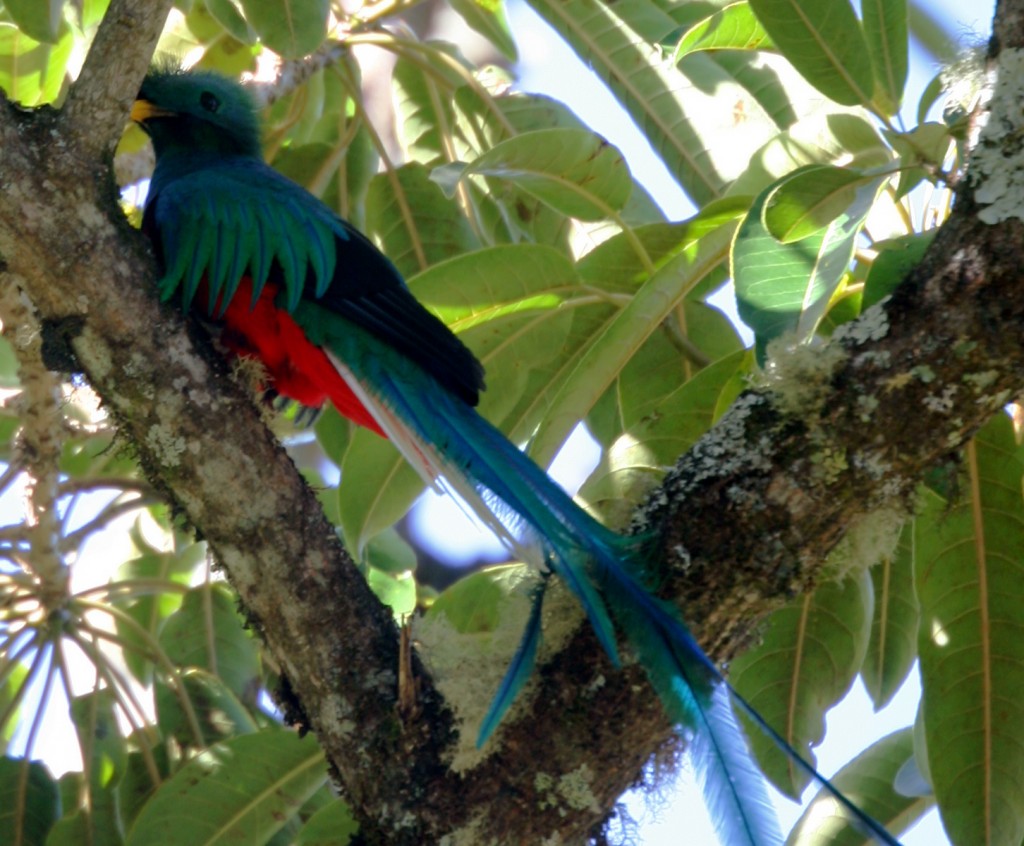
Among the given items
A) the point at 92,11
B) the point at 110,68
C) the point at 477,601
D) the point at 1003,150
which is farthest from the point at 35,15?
the point at 1003,150

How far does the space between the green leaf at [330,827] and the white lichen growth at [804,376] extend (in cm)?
119

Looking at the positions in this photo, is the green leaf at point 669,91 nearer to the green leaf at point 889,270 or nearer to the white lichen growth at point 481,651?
the green leaf at point 889,270

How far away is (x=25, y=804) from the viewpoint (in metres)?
3.12

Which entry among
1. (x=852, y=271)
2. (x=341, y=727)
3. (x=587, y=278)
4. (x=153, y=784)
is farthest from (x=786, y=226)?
(x=153, y=784)

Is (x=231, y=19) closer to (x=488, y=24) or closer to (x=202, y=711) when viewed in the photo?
(x=488, y=24)

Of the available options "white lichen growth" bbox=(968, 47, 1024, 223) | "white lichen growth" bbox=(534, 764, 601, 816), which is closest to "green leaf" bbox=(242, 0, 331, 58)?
"white lichen growth" bbox=(968, 47, 1024, 223)

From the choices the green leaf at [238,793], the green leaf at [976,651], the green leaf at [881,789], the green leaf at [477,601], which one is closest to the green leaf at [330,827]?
the green leaf at [238,793]

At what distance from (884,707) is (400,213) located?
1.85 meters

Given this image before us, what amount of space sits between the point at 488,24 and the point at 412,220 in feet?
2.13

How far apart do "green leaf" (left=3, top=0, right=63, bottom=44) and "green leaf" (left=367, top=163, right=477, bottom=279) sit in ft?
3.37

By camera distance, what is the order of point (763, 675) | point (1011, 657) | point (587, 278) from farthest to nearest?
point (587, 278) → point (763, 675) → point (1011, 657)

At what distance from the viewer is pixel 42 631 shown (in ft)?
10.7

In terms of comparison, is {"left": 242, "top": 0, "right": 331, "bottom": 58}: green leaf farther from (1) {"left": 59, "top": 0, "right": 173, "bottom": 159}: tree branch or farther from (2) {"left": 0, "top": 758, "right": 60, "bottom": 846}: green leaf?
(2) {"left": 0, "top": 758, "right": 60, "bottom": 846}: green leaf

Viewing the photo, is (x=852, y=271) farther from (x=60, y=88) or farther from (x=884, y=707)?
(x=60, y=88)
